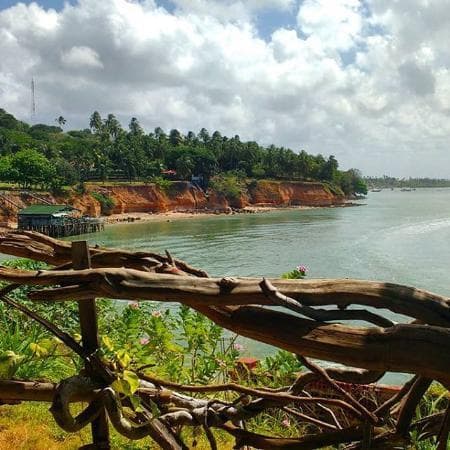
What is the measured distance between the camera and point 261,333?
98cm

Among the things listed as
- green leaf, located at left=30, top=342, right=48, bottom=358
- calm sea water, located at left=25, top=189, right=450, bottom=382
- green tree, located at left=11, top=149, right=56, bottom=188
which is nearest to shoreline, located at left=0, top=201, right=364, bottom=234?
calm sea water, located at left=25, top=189, right=450, bottom=382

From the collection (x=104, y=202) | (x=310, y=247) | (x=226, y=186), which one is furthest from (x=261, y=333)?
(x=226, y=186)

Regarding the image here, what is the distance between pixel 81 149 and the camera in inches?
2744

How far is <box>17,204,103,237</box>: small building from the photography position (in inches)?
1747

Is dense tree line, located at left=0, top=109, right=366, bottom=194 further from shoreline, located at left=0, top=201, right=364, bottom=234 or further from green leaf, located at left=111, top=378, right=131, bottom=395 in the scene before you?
green leaf, located at left=111, top=378, right=131, bottom=395

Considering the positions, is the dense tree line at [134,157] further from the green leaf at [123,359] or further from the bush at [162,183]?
the green leaf at [123,359]

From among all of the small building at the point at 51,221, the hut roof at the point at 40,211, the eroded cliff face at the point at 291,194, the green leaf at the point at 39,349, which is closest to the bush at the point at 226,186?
the eroded cliff face at the point at 291,194

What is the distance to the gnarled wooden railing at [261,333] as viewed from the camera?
88cm

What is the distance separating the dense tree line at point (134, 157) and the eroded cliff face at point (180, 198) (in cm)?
269

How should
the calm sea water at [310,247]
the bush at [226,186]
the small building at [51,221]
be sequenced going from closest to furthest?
the calm sea water at [310,247], the small building at [51,221], the bush at [226,186]

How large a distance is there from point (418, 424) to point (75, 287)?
3.32 ft

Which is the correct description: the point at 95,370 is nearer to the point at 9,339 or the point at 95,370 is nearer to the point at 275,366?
the point at 275,366

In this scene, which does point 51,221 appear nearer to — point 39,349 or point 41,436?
point 41,436

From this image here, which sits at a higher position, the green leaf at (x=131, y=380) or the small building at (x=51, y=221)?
the green leaf at (x=131, y=380)
